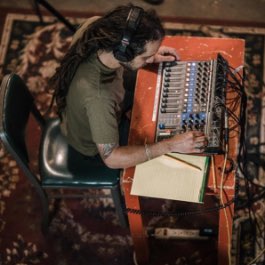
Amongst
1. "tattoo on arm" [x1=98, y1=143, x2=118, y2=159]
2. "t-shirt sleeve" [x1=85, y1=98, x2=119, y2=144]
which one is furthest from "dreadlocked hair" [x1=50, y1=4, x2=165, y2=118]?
"tattoo on arm" [x1=98, y1=143, x2=118, y2=159]

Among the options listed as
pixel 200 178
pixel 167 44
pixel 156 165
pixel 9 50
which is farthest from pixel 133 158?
pixel 9 50

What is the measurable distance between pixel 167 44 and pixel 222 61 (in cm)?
25

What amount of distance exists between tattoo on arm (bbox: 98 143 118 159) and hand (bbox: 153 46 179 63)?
425mm

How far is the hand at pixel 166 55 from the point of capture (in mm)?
1683

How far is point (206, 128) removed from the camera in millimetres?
1472

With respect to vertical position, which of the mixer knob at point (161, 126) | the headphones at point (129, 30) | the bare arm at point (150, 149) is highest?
the headphones at point (129, 30)

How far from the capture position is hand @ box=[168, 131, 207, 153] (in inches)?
56.4

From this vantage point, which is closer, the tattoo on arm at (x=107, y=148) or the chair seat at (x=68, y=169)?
the tattoo on arm at (x=107, y=148)

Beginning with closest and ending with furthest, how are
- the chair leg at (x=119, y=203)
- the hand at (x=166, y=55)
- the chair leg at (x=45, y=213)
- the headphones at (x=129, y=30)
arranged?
the headphones at (x=129, y=30)
the hand at (x=166, y=55)
the chair leg at (x=119, y=203)
the chair leg at (x=45, y=213)

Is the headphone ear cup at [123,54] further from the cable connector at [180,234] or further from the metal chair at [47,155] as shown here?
the cable connector at [180,234]

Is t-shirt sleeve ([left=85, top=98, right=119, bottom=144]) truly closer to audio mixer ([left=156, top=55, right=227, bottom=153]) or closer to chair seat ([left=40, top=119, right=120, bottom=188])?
audio mixer ([left=156, top=55, right=227, bottom=153])

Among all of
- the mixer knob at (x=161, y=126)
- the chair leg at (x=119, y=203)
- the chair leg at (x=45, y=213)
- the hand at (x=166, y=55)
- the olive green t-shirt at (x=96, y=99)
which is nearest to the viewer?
the olive green t-shirt at (x=96, y=99)

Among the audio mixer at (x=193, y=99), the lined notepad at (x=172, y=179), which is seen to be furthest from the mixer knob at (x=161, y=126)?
the lined notepad at (x=172, y=179)

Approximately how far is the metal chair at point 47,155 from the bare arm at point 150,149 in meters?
0.29
